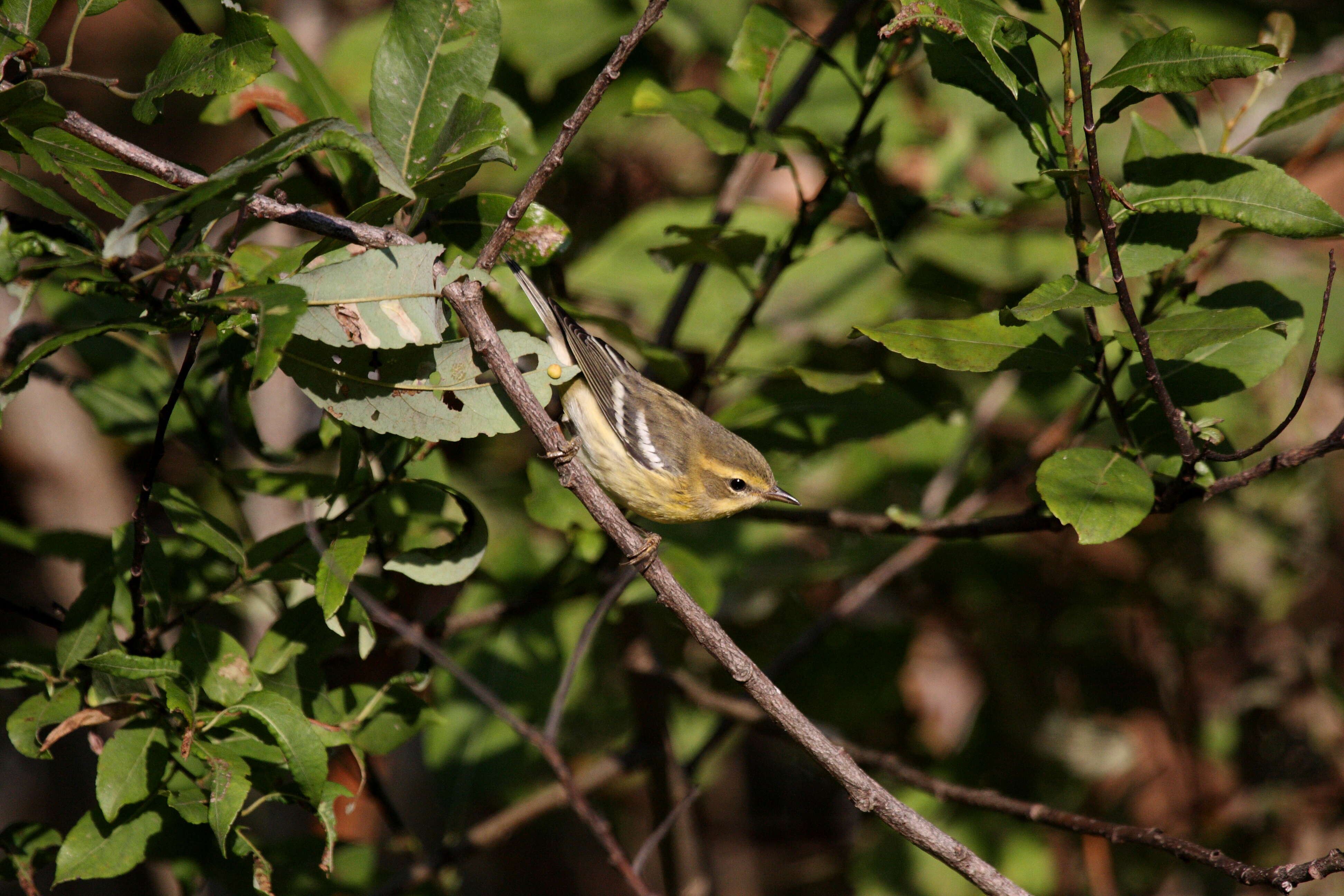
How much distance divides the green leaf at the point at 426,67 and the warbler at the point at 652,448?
914mm

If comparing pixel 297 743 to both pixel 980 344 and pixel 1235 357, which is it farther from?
pixel 1235 357

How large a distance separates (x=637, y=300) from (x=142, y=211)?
2381 millimetres

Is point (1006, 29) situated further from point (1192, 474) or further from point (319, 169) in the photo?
point (319, 169)

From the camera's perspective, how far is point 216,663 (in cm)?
176

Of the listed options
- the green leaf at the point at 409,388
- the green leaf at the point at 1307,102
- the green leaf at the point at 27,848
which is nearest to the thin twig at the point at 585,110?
the green leaf at the point at 409,388

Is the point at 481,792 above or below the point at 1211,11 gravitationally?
below

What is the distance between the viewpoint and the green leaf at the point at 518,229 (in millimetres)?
1946

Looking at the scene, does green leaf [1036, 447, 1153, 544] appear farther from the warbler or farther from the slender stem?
the warbler

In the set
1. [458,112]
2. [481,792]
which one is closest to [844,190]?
[458,112]

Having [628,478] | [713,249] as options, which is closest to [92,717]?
[713,249]

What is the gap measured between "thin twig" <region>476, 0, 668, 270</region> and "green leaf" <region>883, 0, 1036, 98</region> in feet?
1.24

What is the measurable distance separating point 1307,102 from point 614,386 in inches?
83.3

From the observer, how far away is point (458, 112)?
1.61 metres

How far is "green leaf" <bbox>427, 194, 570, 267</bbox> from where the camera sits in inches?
76.6
